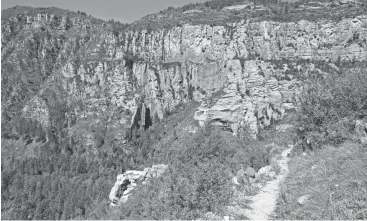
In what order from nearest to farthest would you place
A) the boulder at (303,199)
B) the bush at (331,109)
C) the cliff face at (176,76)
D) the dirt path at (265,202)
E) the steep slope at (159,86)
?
the boulder at (303,199) → the dirt path at (265,202) → the bush at (331,109) → the steep slope at (159,86) → the cliff face at (176,76)

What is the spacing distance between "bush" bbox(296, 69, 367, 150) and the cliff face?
148ft

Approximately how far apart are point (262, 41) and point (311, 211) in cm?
7524

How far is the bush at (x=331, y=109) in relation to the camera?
34.7 feet

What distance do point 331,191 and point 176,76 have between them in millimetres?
81800

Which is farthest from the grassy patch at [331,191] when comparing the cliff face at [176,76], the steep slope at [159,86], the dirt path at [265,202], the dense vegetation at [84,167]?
the cliff face at [176,76]

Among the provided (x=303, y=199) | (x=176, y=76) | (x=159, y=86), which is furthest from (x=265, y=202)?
(x=159, y=86)

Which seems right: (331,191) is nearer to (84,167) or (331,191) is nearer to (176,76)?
(176,76)

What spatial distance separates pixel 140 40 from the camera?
94688 mm

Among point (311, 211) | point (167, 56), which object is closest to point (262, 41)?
point (167, 56)

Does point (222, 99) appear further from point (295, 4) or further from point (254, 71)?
point (295, 4)

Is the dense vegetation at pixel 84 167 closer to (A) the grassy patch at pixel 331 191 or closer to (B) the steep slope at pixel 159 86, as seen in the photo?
(B) the steep slope at pixel 159 86

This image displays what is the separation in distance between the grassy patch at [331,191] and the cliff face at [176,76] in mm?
50771

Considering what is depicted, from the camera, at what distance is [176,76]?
86375 mm

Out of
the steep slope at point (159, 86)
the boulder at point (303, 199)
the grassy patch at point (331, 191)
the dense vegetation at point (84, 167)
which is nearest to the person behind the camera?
the grassy patch at point (331, 191)
